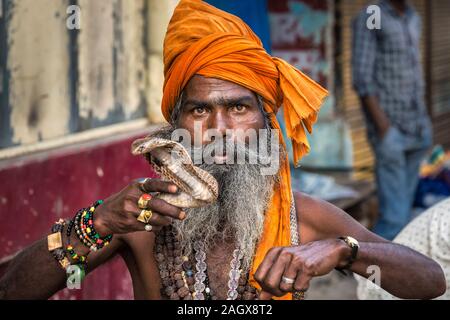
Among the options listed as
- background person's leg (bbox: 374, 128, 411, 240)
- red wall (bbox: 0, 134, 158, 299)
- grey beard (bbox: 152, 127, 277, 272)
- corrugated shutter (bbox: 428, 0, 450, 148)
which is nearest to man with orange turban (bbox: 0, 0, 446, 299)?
grey beard (bbox: 152, 127, 277, 272)

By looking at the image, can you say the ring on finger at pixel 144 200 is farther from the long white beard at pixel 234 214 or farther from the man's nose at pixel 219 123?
the man's nose at pixel 219 123

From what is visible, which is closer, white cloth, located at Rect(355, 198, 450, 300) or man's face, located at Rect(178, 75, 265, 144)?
man's face, located at Rect(178, 75, 265, 144)

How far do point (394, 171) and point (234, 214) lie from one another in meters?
4.05

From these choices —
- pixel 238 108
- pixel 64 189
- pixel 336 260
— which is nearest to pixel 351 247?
pixel 336 260

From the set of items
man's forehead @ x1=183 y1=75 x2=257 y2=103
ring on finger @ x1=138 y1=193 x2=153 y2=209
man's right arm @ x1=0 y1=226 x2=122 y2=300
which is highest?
man's forehead @ x1=183 y1=75 x2=257 y2=103

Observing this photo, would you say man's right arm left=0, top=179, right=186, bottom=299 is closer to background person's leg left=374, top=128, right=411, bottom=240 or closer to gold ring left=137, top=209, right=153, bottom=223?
gold ring left=137, top=209, right=153, bottom=223

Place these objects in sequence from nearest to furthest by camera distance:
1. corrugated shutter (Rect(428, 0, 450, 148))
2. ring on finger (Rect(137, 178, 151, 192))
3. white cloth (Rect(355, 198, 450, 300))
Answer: ring on finger (Rect(137, 178, 151, 192)) < white cloth (Rect(355, 198, 450, 300)) < corrugated shutter (Rect(428, 0, 450, 148))

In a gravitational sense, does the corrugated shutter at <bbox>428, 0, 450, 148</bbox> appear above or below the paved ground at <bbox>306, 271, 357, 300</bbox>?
above

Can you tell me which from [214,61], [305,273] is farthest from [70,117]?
[305,273]

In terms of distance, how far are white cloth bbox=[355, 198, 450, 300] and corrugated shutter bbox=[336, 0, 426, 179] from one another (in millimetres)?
4978

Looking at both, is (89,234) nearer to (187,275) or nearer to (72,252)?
(72,252)

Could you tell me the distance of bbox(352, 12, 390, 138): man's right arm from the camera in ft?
22.2

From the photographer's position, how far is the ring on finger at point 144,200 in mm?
2641
